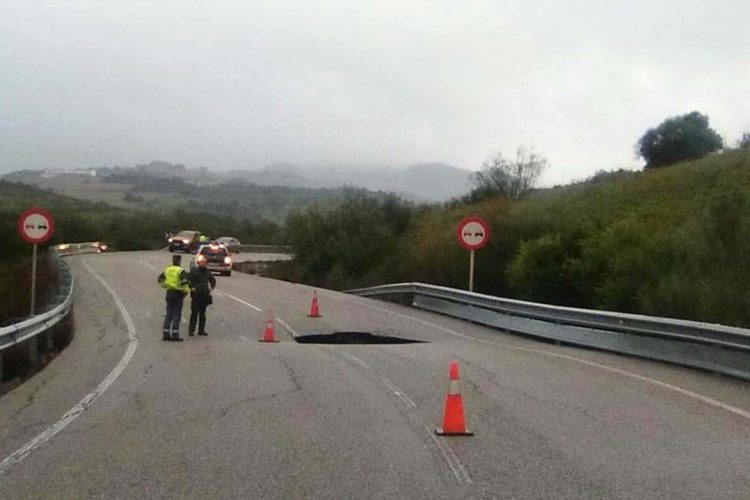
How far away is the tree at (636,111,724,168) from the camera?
7488cm

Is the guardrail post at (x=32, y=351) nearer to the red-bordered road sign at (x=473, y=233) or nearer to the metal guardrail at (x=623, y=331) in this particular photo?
the metal guardrail at (x=623, y=331)

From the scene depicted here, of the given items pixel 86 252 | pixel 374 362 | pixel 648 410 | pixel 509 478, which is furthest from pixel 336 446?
pixel 86 252

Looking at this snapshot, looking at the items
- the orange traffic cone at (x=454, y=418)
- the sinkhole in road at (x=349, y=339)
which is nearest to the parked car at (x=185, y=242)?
the sinkhole in road at (x=349, y=339)

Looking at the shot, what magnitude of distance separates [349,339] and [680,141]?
5782 centimetres

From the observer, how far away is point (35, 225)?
83.0 feet

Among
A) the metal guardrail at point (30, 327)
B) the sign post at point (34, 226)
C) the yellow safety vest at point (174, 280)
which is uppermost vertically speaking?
the sign post at point (34, 226)

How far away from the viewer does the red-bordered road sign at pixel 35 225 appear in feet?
82.2

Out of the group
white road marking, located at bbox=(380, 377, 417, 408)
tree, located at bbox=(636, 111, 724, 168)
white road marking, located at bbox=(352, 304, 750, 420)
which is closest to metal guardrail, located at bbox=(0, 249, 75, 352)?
white road marking, located at bbox=(380, 377, 417, 408)

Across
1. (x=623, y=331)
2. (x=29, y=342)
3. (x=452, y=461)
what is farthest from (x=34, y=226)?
(x=452, y=461)

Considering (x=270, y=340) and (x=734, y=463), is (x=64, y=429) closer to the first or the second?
(x=734, y=463)

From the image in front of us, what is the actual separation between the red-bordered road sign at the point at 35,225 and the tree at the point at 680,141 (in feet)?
185

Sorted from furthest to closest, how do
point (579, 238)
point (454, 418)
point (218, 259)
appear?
1. point (218, 259)
2. point (579, 238)
3. point (454, 418)

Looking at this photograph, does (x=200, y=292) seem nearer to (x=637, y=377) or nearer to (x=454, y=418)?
(x=637, y=377)

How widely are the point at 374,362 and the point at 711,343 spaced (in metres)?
5.33
